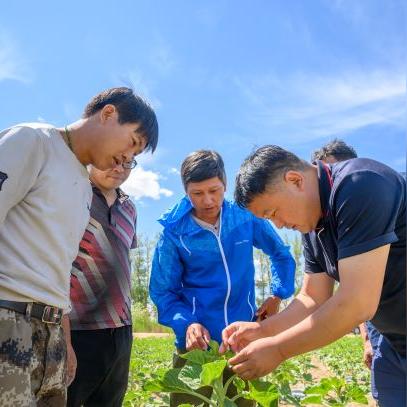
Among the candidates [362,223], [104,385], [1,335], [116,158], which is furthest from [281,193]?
[104,385]

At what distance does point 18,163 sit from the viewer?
175cm

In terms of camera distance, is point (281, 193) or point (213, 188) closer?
point (281, 193)

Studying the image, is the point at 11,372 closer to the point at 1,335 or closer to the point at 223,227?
the point at 1,335

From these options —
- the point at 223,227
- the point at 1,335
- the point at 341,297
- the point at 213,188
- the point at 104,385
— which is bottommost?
the point at 104,385

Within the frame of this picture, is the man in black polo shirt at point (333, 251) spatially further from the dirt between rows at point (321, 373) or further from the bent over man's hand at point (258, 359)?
the dirt between rows at point (321, 373)

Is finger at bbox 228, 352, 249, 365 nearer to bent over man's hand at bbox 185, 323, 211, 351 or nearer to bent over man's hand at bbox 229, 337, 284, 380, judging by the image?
bent over man's hand at bbox 229, 337, 284, 380

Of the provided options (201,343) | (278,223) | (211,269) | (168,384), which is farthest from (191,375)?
(211,269)

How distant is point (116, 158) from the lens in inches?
84.4

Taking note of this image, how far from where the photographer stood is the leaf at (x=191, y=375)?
6.47 ft

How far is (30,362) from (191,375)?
63 cm

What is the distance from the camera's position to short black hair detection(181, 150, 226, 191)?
2.96 meters

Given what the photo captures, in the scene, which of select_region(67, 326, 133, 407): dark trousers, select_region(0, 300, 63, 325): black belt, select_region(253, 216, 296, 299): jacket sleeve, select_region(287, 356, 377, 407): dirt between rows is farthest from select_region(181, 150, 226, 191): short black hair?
select_region(287, 356, 377, 407): dirt between rows

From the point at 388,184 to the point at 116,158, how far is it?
1.06 metres

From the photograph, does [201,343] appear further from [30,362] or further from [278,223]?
[30,362]
